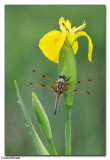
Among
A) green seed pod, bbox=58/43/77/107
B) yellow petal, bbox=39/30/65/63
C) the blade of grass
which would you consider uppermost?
yellow petal, bbox=39/30/65/63

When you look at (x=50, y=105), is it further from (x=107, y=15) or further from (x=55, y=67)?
(x=107, y=15)

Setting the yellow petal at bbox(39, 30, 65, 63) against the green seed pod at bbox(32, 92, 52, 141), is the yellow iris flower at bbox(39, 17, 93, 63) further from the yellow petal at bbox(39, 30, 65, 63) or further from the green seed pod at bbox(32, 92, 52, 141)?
the green seed pod at bbox(32, 92, 52, 141)

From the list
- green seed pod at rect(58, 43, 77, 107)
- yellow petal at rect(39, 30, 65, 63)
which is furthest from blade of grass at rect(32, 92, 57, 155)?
yellow petal at rect(39, 30, 65, 63)

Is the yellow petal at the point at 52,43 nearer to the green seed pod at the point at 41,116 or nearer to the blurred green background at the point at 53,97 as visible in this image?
the green seed pod at the point at 41,116

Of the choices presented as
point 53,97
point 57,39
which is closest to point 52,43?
point 57,39

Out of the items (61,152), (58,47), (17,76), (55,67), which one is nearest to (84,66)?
(55,67)

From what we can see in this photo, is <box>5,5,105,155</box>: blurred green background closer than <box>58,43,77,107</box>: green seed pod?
No

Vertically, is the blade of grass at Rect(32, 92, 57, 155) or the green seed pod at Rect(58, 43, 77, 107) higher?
the green seed pod at Rect(58, 43, 77, 107)

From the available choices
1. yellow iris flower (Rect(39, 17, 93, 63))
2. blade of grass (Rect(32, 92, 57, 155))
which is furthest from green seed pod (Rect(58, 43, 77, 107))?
blade of grass (Rect(32, 92, 57, 155))
